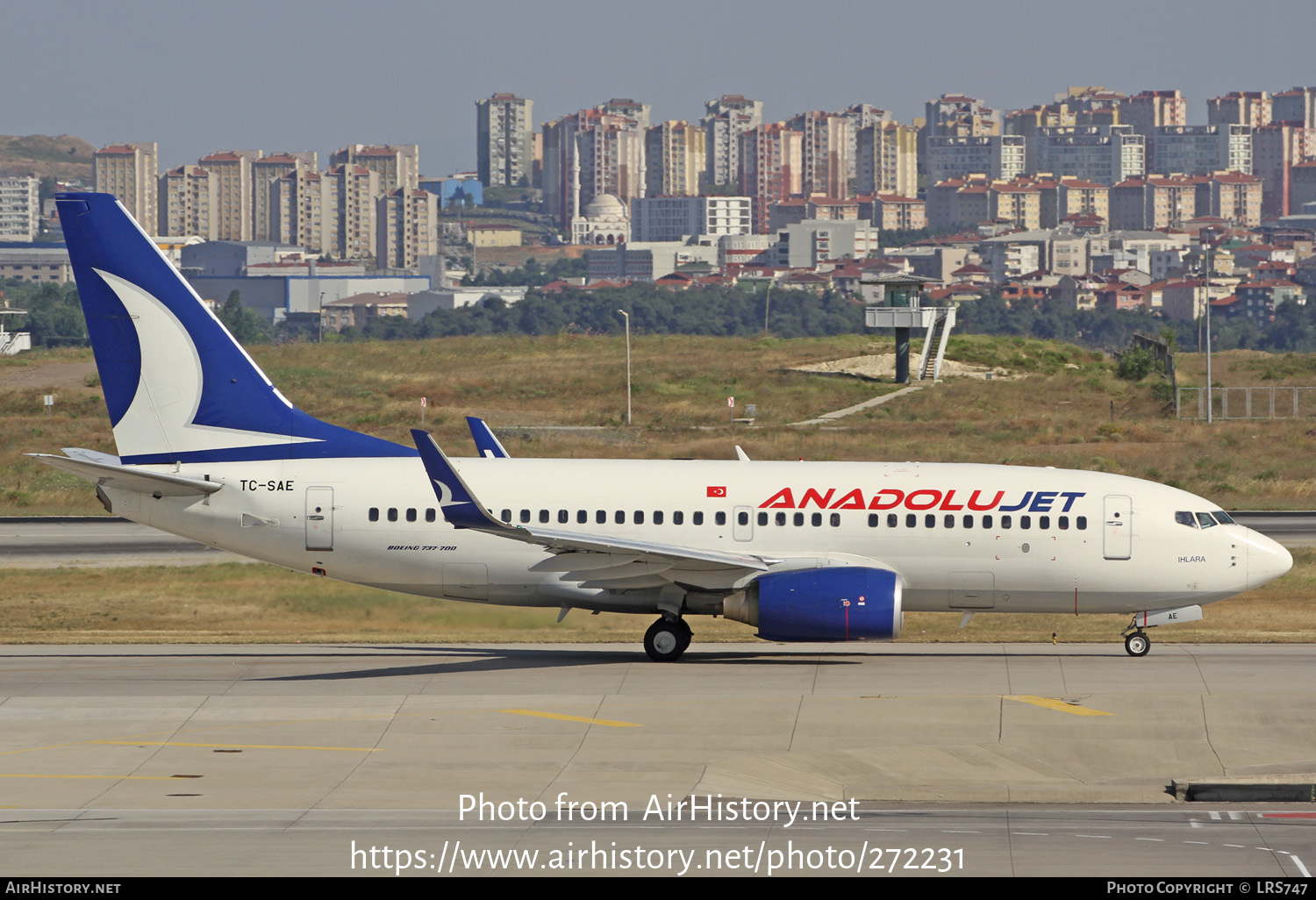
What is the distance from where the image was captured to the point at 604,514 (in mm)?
30469

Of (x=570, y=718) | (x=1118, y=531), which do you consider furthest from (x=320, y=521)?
(x=1118, y=531)

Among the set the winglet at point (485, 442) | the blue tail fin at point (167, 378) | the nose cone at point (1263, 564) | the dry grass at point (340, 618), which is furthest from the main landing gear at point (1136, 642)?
the blue tail fin at point (167, 378)

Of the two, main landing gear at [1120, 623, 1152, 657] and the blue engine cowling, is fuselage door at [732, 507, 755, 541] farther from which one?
main landing gear at [1120, 623, 1152, 657]

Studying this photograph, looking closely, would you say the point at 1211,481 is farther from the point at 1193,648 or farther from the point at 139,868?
the point at 139,868

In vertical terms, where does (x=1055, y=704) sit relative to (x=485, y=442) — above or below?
below

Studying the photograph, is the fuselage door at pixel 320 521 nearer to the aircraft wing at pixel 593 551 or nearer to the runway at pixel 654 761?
the runway at pixel 654 761

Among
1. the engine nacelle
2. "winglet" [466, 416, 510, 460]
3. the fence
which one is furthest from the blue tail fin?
the fence

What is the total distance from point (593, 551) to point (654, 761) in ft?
23.7

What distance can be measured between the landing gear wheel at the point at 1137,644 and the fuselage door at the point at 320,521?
51.1 feet

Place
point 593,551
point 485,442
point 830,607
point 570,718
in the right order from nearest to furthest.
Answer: point 570,718
point 830,607
point 593,551
point 485,442

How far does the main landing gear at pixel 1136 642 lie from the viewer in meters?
30.6

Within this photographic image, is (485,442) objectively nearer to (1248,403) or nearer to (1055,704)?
(1055,704)

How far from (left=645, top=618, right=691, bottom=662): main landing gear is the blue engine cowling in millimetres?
1923
